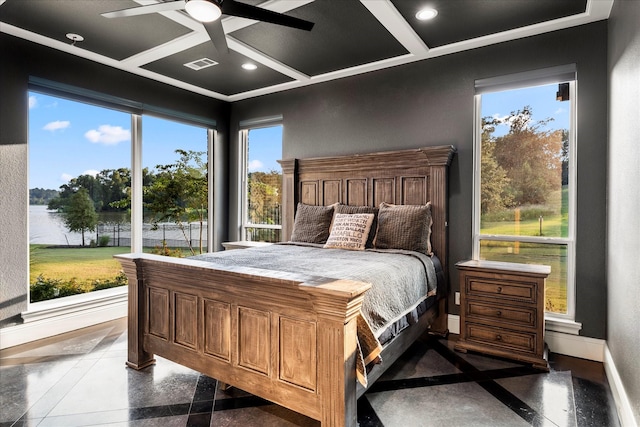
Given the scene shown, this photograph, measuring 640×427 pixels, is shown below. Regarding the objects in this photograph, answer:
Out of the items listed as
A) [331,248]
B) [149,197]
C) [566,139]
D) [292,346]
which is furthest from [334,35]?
[149,197]

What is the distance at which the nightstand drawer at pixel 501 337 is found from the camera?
2.74m

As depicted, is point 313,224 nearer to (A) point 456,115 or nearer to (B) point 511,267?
(A) point 456,115

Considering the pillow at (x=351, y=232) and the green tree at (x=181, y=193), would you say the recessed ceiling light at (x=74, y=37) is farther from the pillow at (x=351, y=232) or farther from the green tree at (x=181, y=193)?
the pillow at (x=351, y=232)

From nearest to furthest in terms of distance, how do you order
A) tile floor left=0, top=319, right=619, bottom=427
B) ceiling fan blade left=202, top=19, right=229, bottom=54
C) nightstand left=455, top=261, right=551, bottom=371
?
tile floor left=0, top=319, right=619, bottom=427 → ceiling fan blade left=202, top=19, right=229, bottom=54 → nightstand left=455, top=261, right=551, bottom=371

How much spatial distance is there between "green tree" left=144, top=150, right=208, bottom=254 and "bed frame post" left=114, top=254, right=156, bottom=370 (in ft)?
6.74

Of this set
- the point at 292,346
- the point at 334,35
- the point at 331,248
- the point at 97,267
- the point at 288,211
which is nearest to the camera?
the point at 292,346

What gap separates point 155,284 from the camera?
2576 mm

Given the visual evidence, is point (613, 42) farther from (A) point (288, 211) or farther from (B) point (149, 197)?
(B) point (149, 197)

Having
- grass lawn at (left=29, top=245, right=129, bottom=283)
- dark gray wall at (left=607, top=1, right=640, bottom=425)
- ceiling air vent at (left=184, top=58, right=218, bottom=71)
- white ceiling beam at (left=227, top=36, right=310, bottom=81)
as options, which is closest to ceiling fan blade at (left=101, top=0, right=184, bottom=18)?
white ceiling beam at (left=227, top=36, right=310, bottom=81)

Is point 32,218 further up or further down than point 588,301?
further up

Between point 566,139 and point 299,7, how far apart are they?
2.46m

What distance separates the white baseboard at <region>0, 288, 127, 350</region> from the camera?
125 inches

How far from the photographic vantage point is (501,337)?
285 cm

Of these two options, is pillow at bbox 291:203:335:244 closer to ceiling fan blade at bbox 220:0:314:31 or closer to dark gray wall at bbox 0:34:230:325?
ceiling fan blade at bbox 220:0:314:31
